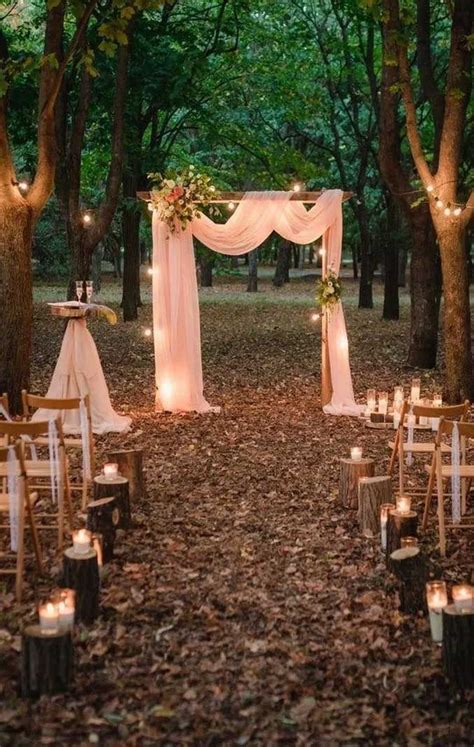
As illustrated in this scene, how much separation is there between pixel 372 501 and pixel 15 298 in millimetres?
5744

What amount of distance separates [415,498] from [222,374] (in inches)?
284

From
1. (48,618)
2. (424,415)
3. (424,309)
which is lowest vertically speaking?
(48,618)

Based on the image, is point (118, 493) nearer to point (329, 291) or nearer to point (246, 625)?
point (246, 625)

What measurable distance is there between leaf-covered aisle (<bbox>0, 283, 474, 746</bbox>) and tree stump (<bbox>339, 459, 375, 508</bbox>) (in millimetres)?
142

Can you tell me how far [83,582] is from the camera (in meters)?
5.31

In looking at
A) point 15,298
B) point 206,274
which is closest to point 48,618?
point 15,298

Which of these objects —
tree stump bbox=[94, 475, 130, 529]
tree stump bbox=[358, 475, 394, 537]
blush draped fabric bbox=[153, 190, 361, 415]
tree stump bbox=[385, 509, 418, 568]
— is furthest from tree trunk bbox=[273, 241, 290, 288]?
tree stump bbox=[385, 509, 418, 568]

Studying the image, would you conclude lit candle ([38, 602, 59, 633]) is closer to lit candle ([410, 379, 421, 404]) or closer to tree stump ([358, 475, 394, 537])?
tree stump ([358, 475, 394, 537])

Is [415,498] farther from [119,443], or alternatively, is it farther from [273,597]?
[119,443]

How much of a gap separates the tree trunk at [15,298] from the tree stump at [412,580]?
6641 millimetres

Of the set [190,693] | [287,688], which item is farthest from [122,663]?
[287,688]

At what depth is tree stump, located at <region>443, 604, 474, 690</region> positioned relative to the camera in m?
4.51

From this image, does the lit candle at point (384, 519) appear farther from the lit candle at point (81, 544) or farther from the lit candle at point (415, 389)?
the lit candle at point (415, 389)

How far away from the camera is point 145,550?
664 cm
